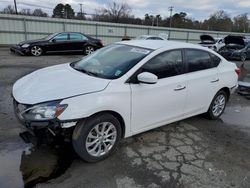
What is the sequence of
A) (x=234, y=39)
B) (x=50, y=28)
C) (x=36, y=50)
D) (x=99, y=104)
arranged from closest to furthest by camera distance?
1. (x=99, y=104)
2. (x=36, y=50)
3. (x=234, y=39)
4. (x=50, y=28)

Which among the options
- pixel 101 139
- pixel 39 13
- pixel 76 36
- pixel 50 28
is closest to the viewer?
pixel 101 139

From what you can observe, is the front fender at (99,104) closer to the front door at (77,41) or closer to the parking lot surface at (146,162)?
the parking lot surface at (146,162)

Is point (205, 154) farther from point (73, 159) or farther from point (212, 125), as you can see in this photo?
point (73, 159)

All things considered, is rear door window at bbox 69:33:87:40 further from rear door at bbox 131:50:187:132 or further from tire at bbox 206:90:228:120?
rear door at bbox 131:50:187:132

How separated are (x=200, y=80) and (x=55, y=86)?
2555 mm

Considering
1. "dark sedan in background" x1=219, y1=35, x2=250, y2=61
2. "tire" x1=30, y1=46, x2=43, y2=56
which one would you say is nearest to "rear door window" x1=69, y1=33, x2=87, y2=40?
"tire" x1=30, y1=46, x2=43, y2=56

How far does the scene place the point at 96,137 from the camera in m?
3.26

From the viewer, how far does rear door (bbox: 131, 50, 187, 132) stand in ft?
11.6

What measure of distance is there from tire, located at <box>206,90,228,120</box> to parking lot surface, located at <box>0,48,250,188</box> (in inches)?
17.4

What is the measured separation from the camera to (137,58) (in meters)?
3.72

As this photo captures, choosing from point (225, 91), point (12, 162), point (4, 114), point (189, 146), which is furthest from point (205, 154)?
point (4, 114)

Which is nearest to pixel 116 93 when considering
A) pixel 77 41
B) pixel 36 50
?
pixel 36 50

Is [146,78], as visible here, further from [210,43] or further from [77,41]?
[210,43]

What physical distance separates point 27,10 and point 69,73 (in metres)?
55.6
